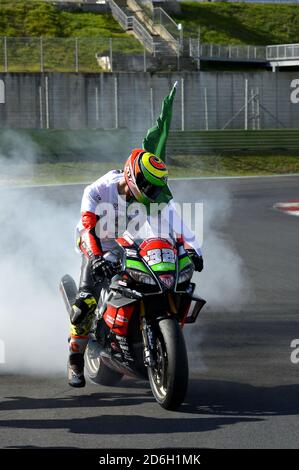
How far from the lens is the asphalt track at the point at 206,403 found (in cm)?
545

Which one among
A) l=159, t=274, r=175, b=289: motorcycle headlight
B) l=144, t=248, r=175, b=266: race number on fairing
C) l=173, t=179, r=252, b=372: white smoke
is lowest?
l=173, t=179, r=252, b=372: white smoke

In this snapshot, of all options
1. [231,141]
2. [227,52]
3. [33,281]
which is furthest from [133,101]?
[33,281]

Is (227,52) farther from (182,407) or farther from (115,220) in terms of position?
(182,407)

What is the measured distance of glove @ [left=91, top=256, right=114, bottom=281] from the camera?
6.26 m

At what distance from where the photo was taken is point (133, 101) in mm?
42344

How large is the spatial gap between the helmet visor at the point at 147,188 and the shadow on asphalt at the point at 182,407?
1.40 metres

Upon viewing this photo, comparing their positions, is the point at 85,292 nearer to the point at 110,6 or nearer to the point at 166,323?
the point at 166,323

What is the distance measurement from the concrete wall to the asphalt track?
94.9 ft

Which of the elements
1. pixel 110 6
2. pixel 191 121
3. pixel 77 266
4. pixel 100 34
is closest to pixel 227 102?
pixel 191 121

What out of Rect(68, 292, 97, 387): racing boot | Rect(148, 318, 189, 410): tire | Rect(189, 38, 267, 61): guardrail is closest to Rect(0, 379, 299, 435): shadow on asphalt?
Rect(148, 318, 189, 410): tire

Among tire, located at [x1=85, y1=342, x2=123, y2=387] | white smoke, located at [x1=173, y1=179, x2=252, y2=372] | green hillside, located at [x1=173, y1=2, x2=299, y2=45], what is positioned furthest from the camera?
green hillside, located at [x1=173, y1=2, x2=299, y2=45]

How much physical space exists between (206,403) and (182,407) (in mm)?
206

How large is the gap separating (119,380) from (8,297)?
2.48 metres

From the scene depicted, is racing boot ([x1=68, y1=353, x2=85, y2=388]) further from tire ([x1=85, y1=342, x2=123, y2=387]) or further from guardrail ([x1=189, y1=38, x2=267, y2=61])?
guardrail ([x1=189, y1=38, x2=267, y2=61])
